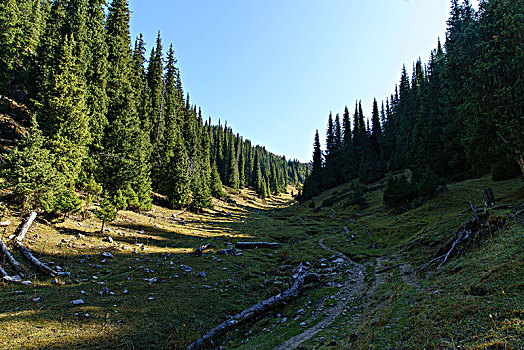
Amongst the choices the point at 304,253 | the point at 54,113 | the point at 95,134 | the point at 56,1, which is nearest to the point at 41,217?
the point at 54,113

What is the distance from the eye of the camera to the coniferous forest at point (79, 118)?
18.0 m

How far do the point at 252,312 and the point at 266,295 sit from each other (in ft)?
7.45

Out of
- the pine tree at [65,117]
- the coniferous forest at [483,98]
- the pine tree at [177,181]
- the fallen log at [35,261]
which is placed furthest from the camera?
the pine tree at [177,181]

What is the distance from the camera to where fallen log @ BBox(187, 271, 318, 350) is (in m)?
8.24

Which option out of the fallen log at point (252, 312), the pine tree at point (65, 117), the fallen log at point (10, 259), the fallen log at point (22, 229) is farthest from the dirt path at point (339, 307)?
the pine tree at point (65, 117)

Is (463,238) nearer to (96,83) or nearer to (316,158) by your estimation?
(96,83)

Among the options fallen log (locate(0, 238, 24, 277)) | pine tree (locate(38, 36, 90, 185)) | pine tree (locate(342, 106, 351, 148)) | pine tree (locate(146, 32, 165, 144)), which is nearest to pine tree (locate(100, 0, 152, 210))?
pine tree (locate(38, 36, 90, 185))

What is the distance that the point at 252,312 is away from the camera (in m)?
10.0

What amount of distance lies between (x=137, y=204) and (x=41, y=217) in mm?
11946

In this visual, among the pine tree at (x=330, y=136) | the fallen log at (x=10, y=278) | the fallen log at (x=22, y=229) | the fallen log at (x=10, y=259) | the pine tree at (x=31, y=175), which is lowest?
the fallen log at (x=10, y=278)

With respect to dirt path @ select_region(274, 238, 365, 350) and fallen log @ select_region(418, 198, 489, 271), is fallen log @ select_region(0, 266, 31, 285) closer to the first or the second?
dirt path @ select_region(274, 238, 365, 350)

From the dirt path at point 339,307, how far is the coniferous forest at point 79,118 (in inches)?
711

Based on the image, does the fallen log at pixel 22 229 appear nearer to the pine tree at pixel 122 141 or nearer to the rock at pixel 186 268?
the rock at pixel 186 268

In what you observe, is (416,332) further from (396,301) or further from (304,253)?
(304,253)
